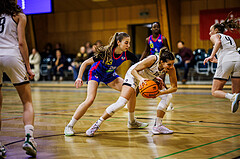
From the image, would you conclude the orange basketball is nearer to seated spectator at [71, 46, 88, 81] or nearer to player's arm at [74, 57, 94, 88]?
player's arm at [74, 57, 94, 88]

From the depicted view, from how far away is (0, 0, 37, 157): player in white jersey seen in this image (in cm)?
280

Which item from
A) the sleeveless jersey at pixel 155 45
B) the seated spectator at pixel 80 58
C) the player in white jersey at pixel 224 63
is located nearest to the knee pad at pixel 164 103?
the player in white jersey at pixel 224 63

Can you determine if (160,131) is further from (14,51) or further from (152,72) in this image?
(14,51)

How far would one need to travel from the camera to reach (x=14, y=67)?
2.80 meters

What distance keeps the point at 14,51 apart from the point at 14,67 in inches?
5.6

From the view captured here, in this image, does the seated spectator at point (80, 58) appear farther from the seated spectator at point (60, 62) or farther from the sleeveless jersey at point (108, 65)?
the sleeveless jersey at point (108, 65)

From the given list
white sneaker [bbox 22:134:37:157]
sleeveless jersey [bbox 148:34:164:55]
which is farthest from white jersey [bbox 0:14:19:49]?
sleeveless jersey [bbox 148:34:164:55]

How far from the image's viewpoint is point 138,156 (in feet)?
→ 9.36

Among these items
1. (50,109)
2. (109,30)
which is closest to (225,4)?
(109,30)

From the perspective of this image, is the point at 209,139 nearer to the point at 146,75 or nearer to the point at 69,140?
the point at 146,75

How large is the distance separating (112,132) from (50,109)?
2.70 metres

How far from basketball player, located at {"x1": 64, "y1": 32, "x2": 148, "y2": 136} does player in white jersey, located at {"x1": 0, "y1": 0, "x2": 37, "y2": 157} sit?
1.02 m

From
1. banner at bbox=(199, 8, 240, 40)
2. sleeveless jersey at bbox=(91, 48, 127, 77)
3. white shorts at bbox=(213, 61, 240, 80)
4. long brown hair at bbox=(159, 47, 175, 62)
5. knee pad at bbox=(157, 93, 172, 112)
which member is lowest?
knee pad at bbox=(157, 93, 172, 112)

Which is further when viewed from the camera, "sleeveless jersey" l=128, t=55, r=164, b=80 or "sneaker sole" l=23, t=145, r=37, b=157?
"sleeveless jersey" l=128, t=55, r=164, b=80
